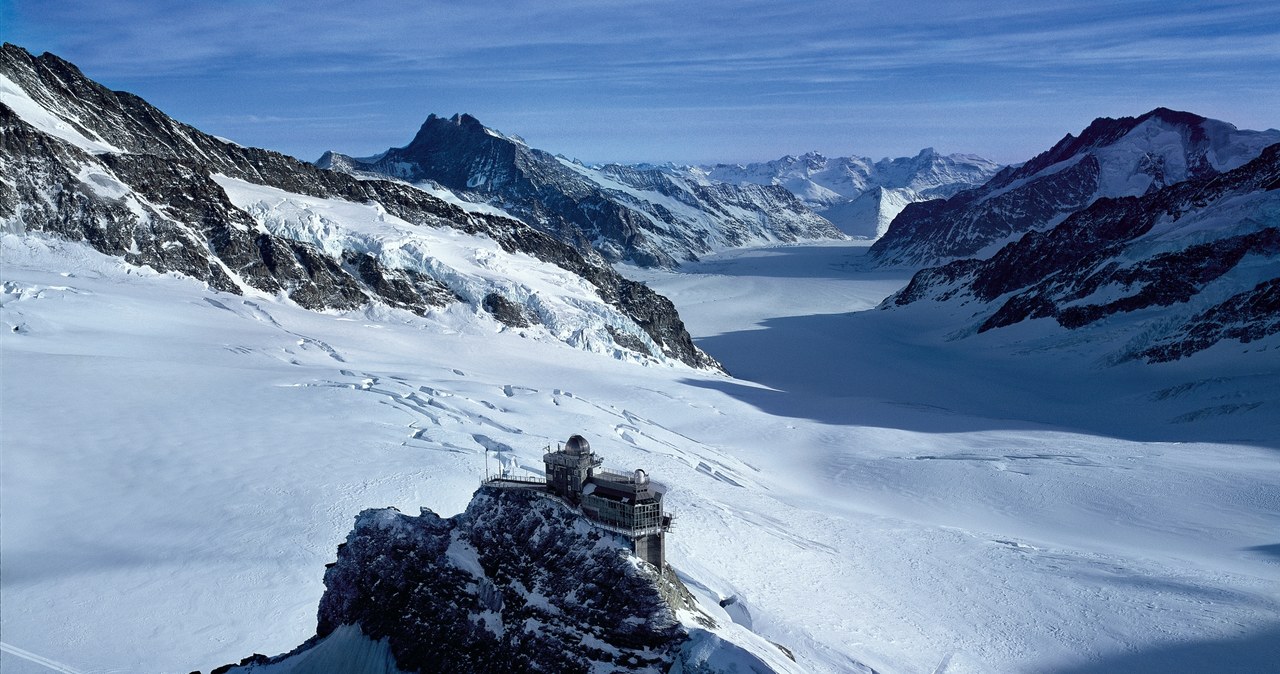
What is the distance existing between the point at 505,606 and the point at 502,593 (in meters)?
0.48

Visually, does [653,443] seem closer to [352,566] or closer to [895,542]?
[895,542]

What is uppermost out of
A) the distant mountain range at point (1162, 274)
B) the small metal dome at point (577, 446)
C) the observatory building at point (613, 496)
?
the distant mountain range at point (1162, 274)

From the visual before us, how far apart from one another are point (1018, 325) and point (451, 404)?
121m

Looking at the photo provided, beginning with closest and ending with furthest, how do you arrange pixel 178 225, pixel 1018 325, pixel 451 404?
pixel 451 404, pixel 178 225, pixel 1018 325

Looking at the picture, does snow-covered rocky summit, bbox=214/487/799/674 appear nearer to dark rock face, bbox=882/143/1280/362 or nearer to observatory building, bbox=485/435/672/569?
observatory building, bbox=485/435/672/569

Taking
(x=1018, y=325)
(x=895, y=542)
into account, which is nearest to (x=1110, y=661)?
(x=895, y=542)

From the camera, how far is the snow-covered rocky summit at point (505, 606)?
28.5 m

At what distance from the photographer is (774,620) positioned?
44.3 m

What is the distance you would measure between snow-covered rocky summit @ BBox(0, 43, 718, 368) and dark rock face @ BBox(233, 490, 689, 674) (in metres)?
75.8

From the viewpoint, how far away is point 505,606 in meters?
31.4

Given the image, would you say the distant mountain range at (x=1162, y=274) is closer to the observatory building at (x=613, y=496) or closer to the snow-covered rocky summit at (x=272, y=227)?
the snow-covered rocky summit at (x=272, y=227)

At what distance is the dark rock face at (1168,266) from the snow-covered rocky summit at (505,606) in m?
116

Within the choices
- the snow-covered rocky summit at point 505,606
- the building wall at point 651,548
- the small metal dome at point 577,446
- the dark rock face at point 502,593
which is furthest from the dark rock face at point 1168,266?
the dark rock face at point 502,593

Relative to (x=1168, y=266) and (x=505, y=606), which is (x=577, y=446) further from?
(x=1168, y=266)
